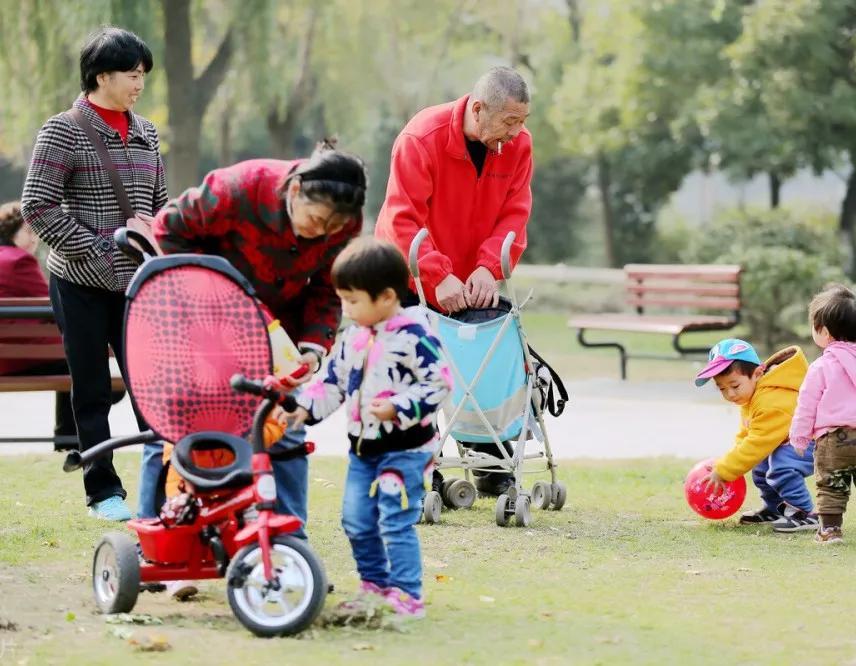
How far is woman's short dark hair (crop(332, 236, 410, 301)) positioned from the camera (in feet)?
15.5

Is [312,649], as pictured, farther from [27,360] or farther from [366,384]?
[27,360]

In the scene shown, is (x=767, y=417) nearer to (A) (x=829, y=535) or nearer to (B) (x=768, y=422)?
(B) (x=768, y=422)

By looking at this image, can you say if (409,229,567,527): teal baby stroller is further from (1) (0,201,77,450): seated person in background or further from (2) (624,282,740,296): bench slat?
(2) (624,282,740,296): bench slat

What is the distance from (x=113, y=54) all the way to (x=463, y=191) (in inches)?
67.9

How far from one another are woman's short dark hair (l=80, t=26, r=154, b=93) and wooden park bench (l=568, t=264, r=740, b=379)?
26.8ft

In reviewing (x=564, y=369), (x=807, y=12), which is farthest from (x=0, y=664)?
(x=807, y=12)

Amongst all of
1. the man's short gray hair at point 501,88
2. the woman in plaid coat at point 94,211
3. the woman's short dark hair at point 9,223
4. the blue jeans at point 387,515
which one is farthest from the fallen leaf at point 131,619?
the woman's short dark hair at point 9,223

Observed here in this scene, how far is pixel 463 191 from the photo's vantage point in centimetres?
724

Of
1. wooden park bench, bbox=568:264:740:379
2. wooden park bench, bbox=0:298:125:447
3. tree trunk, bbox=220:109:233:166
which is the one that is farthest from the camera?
tree trunk, bbox=220:109:233:166

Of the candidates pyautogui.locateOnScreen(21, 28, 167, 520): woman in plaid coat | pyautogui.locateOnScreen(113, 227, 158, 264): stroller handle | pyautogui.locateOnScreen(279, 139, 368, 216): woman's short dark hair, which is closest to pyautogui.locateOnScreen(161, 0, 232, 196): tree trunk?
pyautogui.locateOnScreen(21, 28, 167, 520): woman in plaid coat

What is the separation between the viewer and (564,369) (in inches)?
632

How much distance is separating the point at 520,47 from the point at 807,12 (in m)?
16.8

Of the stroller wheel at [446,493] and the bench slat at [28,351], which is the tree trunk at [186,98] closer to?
the bench slat at [28,351]

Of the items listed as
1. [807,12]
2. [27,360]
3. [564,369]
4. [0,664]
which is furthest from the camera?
[807,12]
